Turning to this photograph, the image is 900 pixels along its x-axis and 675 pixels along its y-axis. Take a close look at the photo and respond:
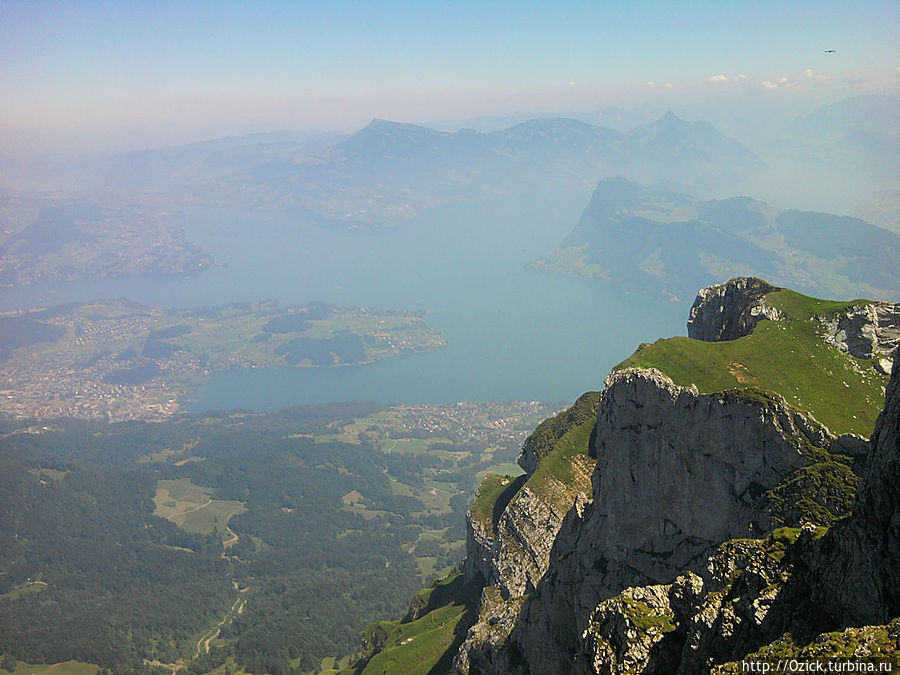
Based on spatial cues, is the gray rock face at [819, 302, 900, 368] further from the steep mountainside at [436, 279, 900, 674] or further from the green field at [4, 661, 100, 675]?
the green field at [4, 661, 100, 675]

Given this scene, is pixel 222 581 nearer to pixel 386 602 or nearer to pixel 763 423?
pixel 386 602

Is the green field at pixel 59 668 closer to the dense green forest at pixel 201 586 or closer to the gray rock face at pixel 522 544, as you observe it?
the dense green forest at pixel 201 586

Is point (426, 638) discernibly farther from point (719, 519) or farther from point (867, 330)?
point (867, 330)

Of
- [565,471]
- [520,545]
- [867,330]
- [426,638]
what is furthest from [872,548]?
[426,638]

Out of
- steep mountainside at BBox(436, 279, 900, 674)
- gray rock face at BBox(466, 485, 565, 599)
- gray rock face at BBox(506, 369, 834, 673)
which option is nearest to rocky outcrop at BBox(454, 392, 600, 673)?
gray rock face at BBox(466, 485, 565, 599)

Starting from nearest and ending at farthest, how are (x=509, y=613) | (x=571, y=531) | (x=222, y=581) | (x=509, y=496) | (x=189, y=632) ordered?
(x=571, y=531) < (x=509, y=613) < (x=509, y=496) < (x=189, y=632) < (x=222, y=581)

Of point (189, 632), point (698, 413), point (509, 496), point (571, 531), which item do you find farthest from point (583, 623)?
point (189, 632)
